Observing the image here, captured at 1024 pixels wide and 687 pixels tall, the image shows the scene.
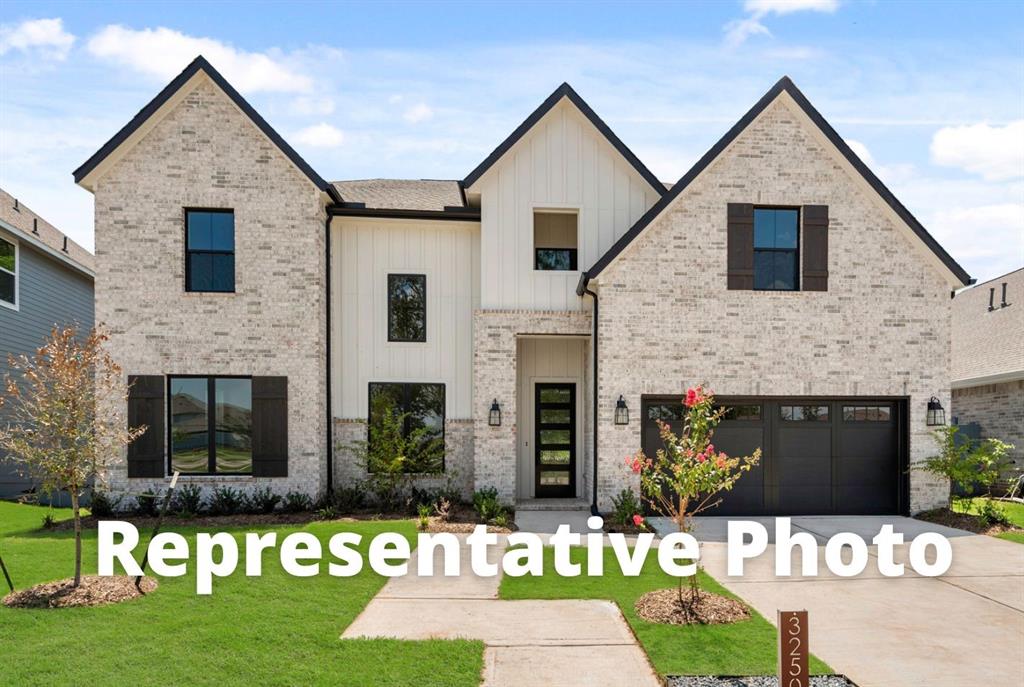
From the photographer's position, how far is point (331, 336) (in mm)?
13555

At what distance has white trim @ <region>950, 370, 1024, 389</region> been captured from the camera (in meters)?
16.8

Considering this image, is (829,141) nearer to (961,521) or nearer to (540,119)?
(540,119)

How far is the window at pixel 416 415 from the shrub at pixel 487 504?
4.06 feet

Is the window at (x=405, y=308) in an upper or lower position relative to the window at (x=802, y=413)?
upper

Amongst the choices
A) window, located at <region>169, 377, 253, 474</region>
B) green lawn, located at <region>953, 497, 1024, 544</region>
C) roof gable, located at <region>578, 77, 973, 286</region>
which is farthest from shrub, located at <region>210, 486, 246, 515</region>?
green lawn, located at <region>953, 497, 1024, 544</region>

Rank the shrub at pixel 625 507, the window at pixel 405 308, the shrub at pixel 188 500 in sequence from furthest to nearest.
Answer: the window at pixel 405 308
the shrub at pixel 188 500
the shrub at pixel 625 507

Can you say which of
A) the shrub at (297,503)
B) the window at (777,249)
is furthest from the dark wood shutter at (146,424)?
the window at (777,249)

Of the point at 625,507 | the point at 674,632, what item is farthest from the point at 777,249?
the point at 674,632

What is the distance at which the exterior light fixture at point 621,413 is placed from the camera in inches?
484

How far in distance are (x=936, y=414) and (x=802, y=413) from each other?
247cm

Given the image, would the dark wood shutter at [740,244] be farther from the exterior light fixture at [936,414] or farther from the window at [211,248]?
the window at [211,248]

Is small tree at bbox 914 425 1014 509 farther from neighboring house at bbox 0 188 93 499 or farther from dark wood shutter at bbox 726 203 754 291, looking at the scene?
neighboring house at bbox 0 188 93 499

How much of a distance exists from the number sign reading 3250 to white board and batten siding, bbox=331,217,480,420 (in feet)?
32.3

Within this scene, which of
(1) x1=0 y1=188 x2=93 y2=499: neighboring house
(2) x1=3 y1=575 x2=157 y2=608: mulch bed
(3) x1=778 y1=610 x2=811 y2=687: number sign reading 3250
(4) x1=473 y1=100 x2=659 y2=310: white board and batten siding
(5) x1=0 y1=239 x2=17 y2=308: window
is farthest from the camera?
(5) x1=0 y1=239 x2=17 y2=308: window
